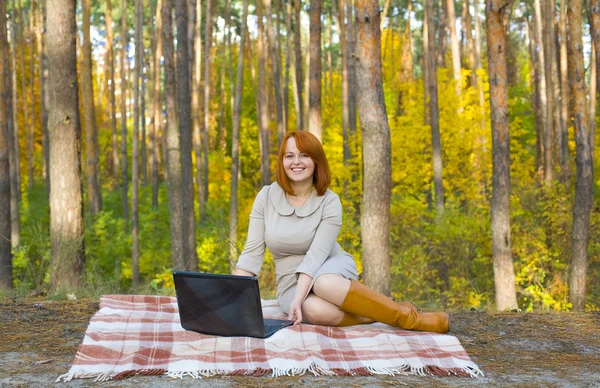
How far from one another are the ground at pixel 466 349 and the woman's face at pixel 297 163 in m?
1.42

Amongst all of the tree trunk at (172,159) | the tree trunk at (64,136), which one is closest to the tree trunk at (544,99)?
the tree trunk at (172,159)

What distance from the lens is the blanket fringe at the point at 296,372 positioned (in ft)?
11.9

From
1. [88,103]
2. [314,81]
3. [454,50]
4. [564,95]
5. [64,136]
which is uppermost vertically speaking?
[454,50]

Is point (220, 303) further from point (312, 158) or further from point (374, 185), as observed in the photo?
point (374, 185)

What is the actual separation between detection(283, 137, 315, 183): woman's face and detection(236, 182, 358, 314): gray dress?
17cm

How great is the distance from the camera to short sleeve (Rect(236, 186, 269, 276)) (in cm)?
483

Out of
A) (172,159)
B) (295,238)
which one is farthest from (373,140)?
(172,159)

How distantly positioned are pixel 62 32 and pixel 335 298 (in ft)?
16.6

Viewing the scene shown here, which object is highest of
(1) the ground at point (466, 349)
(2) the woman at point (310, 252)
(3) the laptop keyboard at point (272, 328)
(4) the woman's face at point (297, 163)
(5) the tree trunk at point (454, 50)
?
(5) the tree trunk at point (454, 50)

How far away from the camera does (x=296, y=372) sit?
3762 millimetres

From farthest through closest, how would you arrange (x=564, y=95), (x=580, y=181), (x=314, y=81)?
(x=564, y=95) < (x=314, y=81) < (x=580, y=181)

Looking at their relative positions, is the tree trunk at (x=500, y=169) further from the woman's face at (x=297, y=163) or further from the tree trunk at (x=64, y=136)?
the woman's face at (x=297, y=163)

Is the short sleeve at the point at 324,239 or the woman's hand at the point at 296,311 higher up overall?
the short sleeve at the point at 324,239

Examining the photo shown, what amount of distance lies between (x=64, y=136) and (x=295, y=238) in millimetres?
4345
